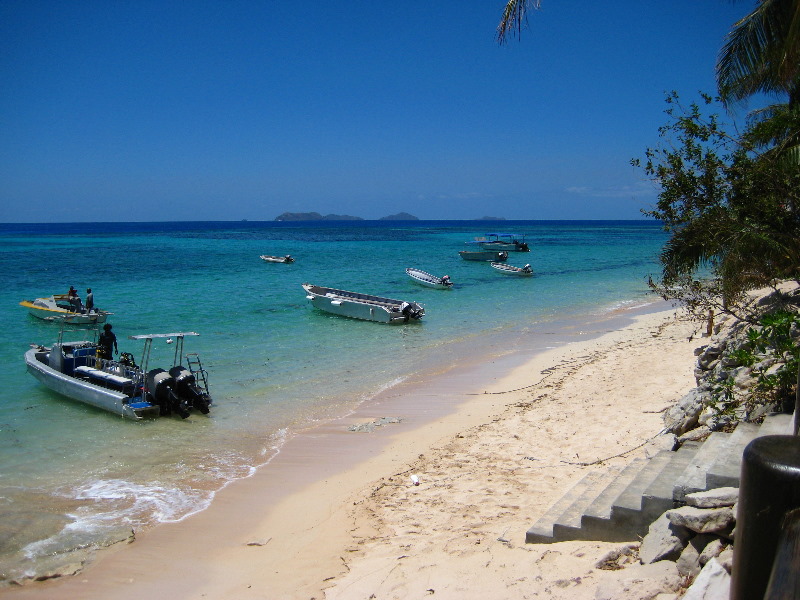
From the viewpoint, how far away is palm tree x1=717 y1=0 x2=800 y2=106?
9039 millimetres

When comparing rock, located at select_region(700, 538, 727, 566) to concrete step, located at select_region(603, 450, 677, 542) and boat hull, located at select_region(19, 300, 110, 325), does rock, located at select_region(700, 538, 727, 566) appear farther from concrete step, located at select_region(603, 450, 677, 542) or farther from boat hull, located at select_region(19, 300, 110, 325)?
boat hull, located at select_region(19, 300, 110, 325)

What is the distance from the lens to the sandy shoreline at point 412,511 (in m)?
5.26

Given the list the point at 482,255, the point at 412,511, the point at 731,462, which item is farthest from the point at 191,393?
the point at 482,255

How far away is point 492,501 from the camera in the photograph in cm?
708

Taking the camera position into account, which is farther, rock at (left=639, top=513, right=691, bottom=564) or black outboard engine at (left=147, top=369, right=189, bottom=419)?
black outboard engine at (left=147, top=369, right=189, bottom=419)

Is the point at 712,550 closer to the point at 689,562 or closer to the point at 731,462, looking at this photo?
the point at 689,562

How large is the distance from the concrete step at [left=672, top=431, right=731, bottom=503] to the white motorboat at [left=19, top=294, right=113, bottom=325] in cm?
2102

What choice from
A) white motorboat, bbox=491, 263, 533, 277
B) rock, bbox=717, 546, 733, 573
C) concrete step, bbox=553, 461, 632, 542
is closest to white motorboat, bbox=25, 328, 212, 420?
concrete step, bbox=553, 461, 632, 542

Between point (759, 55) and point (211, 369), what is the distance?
13.8 m

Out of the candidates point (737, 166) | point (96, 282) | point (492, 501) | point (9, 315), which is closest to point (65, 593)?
point (492, 501)

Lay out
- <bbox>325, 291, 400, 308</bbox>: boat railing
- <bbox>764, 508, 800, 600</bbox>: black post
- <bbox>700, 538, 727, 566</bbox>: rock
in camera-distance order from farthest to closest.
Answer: <bbox>325, 291, 400, 308</bbox>: boat railing, <bbox>700, 538, 727, 566</bbox>: rock, <bbox>764, 508, 800, 600</bbox>: black post

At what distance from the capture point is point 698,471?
15.3 feet

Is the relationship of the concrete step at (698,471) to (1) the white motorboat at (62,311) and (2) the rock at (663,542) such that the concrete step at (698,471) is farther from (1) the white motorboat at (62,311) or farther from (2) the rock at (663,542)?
(1) the white motorboat at (62,311)

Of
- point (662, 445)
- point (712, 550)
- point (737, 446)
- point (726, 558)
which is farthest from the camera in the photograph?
point (662, 445)
